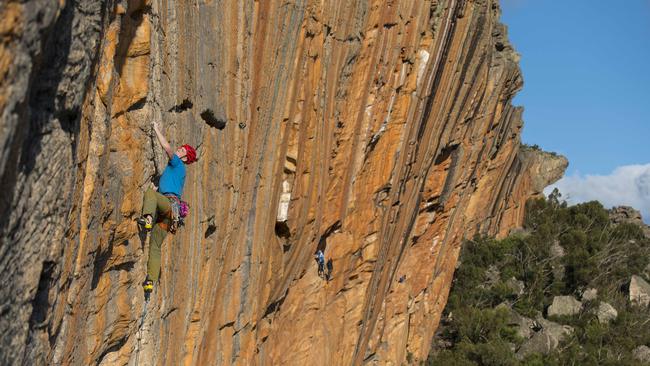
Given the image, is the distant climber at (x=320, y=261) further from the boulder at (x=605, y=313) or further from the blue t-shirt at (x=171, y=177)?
the boulder at (x=605, y=313)

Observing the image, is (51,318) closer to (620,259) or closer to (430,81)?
(430,81)

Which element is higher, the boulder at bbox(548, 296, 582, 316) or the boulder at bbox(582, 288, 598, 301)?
the boulder at bbox(582, 288, 598, 301)

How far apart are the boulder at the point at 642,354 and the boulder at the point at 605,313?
2221 millimetres

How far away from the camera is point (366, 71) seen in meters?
17.9

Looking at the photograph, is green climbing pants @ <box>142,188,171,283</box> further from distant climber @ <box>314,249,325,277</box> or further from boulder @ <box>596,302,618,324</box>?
boulder @ <box>596,302,618,324</box>

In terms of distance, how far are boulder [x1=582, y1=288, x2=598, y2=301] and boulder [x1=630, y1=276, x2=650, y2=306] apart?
189 centimetres

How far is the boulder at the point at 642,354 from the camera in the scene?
35438 mm

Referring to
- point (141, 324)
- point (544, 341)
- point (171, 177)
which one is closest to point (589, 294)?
Answer: point (544, 341)

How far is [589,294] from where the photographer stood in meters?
40.9

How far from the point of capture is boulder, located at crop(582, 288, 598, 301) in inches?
1595

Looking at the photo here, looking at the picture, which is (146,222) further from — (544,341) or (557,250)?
(557,250)

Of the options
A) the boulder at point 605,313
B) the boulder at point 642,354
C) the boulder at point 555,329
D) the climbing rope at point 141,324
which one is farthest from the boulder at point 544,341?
the climbing rope at point 141,324

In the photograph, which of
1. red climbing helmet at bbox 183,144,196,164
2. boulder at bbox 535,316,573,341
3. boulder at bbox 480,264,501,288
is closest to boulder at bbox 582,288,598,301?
boulder at bbox 535,316,573,341

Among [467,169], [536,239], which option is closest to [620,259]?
[536,239]
